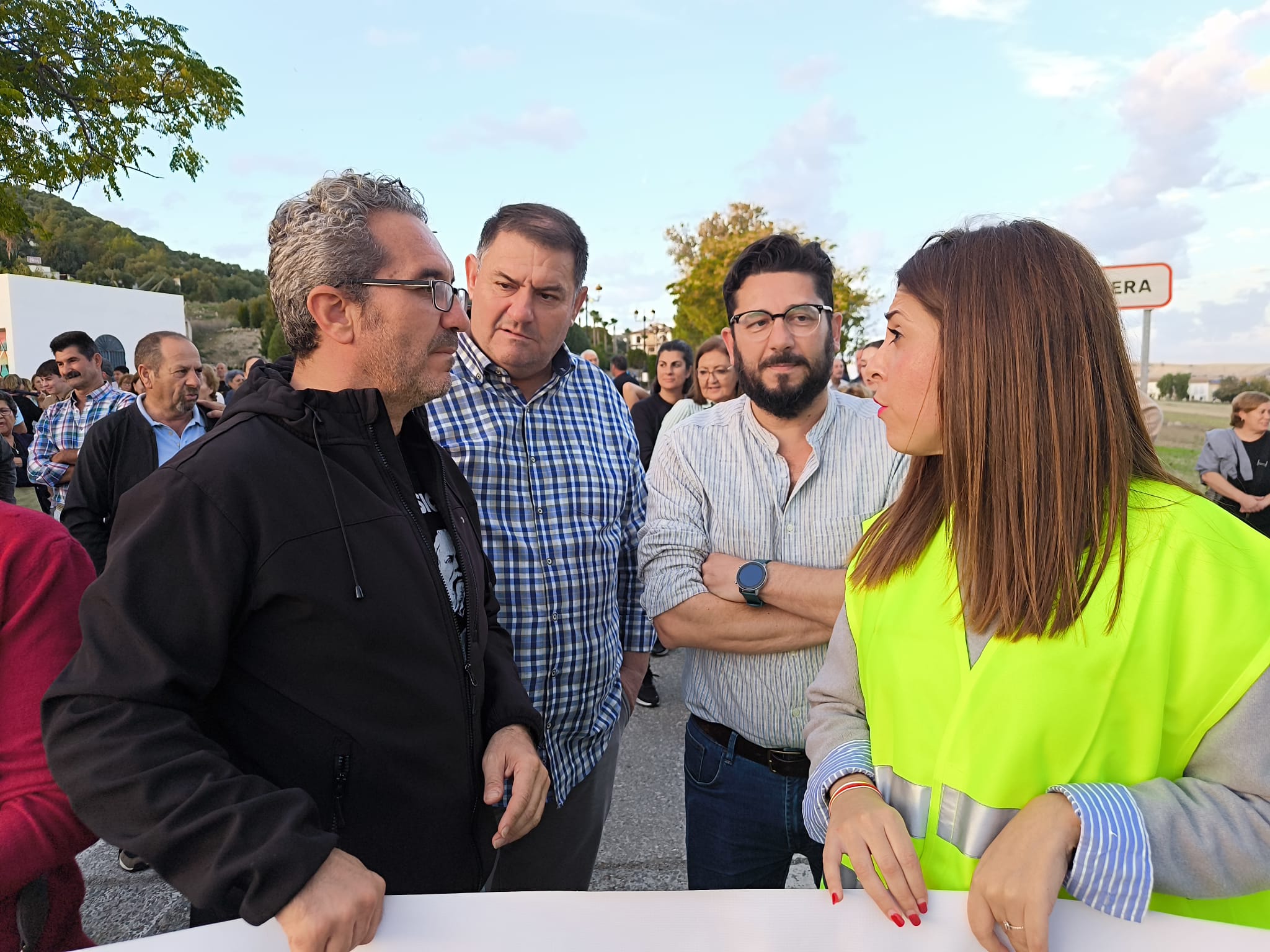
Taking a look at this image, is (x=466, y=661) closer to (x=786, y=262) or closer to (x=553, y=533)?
(x=553, y=533)

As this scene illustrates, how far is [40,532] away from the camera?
5.38ft

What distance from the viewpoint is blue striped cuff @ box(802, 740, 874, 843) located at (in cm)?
146

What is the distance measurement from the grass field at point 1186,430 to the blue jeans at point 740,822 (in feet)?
52.4

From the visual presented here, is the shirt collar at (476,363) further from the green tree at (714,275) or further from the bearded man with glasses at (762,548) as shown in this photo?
the green tree at (714,275)

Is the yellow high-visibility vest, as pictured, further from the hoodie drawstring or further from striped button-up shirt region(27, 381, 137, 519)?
striped button-up shirt region(27, 381, 137, 519)

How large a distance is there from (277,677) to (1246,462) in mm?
Answer: 9863

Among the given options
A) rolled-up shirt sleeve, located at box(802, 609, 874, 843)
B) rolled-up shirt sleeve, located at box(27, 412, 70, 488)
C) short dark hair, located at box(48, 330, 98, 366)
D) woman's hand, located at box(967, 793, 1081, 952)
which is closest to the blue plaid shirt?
rolled-up shirt sleeve, located at box(802, 609, 874, 843)

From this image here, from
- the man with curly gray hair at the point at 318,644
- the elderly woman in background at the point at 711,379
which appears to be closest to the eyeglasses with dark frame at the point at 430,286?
the man with curly gray hair at the point at 318,644

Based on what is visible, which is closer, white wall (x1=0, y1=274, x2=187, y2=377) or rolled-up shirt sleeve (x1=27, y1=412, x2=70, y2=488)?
rolled-up shirt sleeve (x1=27, y1=412, x2=70, y2=488)

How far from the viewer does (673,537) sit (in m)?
2.33

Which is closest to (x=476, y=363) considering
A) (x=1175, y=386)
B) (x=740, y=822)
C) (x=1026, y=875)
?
(x=740, y=822)

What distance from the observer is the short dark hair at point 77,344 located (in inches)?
262

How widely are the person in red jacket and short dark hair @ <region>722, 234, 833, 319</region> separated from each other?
1875 mm

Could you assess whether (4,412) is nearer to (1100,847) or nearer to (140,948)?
(140,948)
